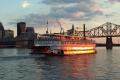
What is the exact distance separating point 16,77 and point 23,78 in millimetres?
1984

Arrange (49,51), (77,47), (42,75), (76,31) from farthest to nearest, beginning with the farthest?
1. (76,31)
2. (77,47)
3. (49,51)
4. (42,75)

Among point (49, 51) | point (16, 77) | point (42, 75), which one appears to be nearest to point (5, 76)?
point (16, 77)

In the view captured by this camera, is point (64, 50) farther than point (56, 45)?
Yes

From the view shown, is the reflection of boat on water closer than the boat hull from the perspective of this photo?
No

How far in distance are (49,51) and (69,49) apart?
11.0m

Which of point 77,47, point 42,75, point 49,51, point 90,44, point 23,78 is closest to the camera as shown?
point 23,78

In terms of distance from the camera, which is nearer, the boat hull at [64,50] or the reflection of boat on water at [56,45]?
the boat hull at [64,50]

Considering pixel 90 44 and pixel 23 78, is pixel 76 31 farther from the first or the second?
pixel 23 78

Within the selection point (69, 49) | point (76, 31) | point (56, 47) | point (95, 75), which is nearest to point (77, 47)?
point (69, 49)

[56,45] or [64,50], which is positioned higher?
[56,45]

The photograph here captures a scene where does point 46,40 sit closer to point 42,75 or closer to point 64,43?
point 64,43

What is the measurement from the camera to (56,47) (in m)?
137

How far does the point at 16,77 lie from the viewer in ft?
223

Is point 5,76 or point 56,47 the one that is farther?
point 56,47
